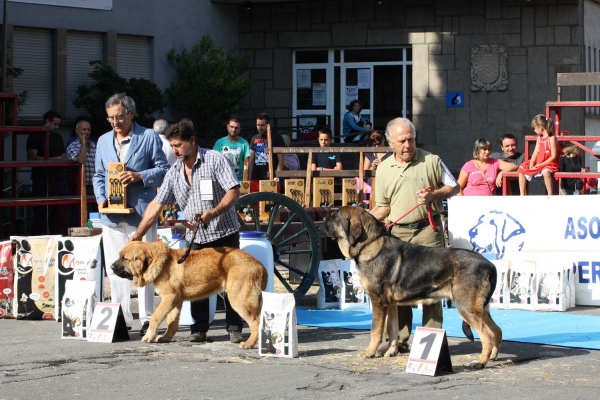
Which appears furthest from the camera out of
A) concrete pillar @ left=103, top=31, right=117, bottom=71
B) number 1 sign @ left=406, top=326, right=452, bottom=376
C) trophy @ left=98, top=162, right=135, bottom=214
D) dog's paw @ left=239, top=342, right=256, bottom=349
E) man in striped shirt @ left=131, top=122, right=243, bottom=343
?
concrete pillar @ left=103, top=31, right=117, bottom=71

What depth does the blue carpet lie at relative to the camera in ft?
30.0

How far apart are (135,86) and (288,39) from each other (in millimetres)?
6246

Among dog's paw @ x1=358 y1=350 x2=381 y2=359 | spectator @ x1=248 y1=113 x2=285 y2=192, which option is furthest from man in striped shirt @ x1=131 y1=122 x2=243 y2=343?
spectator @ x1=248 y1=113 x2=285 y2=192

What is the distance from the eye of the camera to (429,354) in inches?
291

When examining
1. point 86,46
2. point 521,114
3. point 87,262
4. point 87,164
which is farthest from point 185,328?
point 521,114

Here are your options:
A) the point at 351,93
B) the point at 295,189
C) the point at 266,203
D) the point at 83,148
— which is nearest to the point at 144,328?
the point at 266,203

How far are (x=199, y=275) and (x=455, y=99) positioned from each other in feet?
57.5

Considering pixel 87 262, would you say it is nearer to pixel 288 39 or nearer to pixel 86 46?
pixel 86 46

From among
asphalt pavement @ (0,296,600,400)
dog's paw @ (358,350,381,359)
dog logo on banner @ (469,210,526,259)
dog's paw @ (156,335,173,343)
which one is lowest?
asphalt pavement @ (0,296,600,400)

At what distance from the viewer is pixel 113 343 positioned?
882 centimetres

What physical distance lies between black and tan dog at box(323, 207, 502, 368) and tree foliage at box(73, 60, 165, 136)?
13.9m

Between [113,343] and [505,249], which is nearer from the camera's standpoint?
[113,343]

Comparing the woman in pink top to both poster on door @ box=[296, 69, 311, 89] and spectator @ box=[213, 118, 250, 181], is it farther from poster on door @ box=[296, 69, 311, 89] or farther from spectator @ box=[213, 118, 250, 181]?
poster on door @ box=[296, 69, 311, 89]

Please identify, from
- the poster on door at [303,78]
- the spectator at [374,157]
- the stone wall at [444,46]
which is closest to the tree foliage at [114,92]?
the stone wall at [444,46]
